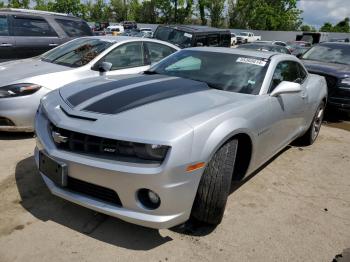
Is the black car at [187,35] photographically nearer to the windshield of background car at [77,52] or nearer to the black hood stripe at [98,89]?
the windshield of background car at [77,52]

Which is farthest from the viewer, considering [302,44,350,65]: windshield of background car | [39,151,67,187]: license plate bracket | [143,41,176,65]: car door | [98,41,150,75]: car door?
[302,44,350,65]: windshield of background car

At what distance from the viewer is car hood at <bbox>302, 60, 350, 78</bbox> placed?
23.4 feet

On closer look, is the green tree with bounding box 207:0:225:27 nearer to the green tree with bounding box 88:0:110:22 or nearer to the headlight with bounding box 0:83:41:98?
the green tree with bounding box 88:0:110:22

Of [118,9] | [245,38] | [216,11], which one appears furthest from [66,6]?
[118,9]

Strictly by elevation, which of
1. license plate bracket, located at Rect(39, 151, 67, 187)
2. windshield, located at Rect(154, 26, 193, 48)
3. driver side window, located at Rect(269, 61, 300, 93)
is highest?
windshield, located at Rect(154, 26, 193, 48)

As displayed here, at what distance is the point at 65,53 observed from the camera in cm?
564

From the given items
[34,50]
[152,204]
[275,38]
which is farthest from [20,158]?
[275,38]

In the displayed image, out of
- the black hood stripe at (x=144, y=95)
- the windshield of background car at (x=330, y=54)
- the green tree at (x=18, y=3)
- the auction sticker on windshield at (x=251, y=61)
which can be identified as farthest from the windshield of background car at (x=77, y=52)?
the green tree at (x=18, y=3)

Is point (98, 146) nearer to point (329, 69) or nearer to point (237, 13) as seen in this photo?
point (329, 69)

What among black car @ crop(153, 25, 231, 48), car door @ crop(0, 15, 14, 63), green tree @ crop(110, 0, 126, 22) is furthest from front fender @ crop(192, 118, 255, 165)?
green tree @ crop(110, 0, 126, 22)

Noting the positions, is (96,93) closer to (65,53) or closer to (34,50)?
(65,53)

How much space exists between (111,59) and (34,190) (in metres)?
2.75

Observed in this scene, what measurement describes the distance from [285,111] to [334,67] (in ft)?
14.5

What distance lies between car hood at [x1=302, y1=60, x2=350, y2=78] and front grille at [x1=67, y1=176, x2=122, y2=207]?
19.8 feet
